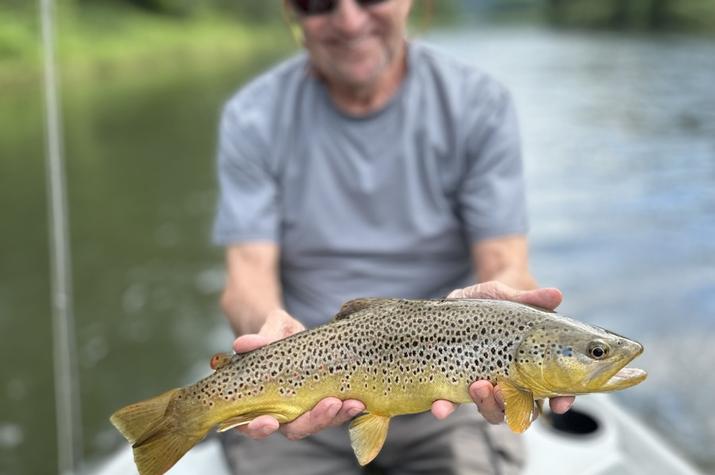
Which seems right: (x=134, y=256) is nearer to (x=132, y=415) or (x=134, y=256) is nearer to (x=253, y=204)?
(x=253, y=204)

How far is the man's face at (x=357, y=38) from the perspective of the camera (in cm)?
321

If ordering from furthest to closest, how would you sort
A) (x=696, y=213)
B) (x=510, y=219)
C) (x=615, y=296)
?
(x=696, y=213), (x=615, y=296), (x=510, y=219)

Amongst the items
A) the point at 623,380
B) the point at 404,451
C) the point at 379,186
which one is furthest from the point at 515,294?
the point at 379,186

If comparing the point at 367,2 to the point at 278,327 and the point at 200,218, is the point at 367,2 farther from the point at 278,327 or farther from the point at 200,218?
the point at 200,218

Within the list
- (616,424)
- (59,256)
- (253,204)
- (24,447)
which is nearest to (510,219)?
(253,204)

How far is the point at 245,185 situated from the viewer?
11.2ft

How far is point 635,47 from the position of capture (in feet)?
104

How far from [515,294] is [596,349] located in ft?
0.97

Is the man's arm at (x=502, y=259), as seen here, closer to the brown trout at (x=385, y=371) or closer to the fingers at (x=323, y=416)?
the brown trout at (x=385, y=371)

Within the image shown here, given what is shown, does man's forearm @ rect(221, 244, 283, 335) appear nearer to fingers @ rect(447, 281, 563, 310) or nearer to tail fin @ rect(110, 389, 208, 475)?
tail fin @ rect(110, 389, 208, 475)

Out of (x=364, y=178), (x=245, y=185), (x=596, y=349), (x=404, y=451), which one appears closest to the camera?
(x=596, y=349)

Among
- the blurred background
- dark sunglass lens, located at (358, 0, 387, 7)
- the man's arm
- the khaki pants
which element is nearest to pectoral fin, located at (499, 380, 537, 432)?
the khaki pants

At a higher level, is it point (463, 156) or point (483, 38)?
point (463, 156)

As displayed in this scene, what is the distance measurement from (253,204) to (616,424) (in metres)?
2.02
